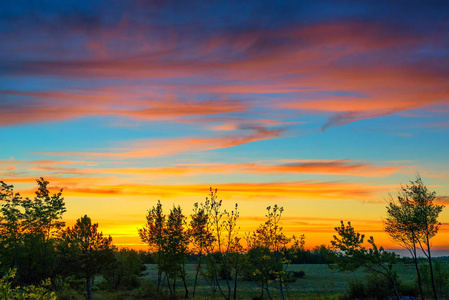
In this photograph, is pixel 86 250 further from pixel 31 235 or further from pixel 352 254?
pixel 352 254

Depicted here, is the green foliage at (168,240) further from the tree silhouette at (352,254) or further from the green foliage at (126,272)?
the tree silhouette at (352,254)

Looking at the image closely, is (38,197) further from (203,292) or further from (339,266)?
(339,266)

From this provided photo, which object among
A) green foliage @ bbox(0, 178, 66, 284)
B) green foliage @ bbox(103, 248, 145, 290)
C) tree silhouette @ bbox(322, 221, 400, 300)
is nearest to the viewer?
tree silhouette @ bbox(322, 221, 400, 300)

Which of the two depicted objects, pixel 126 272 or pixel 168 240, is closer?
pixel 168 240

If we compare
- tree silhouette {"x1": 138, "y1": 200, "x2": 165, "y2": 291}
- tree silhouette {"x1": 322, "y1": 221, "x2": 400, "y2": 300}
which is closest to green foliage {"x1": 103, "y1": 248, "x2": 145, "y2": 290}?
tree silhouette {"x1": 138, "y1": 200, "x2": 165, "y2": 291}

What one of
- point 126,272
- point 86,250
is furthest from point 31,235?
point 126,272

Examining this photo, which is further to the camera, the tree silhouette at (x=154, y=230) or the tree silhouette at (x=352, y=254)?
the tree silhouette at (x=154, y=230)

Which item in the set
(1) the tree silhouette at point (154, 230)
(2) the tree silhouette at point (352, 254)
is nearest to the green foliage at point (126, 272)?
(1) the tree silhouette at point (154, 230)

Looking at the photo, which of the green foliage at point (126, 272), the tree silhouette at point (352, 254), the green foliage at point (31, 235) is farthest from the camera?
the green foliage at point (126, 272)

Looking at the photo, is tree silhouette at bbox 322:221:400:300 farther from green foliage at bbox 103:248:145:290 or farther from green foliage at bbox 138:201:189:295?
green foliage at bbox 103:248:145:290

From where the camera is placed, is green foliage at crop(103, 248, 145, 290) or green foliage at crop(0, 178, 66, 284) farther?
green foliage at crop(103, 248, 145, 290)

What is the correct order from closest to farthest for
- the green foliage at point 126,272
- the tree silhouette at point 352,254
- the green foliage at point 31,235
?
1. the tree silhouette at point 352,254
2. the green foliage at point 31,235
3. the green foliage at point 126,272

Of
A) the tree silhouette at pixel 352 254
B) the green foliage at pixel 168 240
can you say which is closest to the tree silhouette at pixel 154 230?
the green foliage at pixel 168 240

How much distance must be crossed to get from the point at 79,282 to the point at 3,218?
17.3 m
